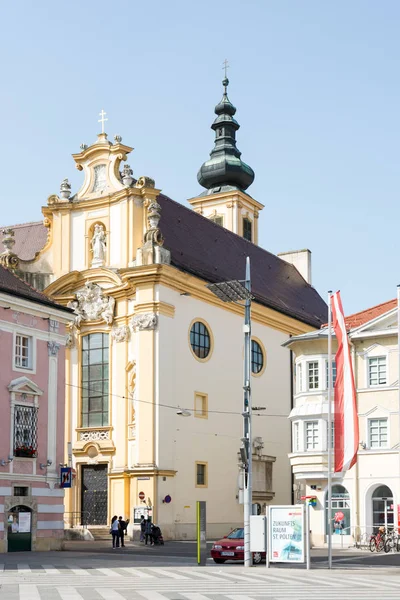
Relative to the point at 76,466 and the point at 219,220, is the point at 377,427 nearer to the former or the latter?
the point at 76,466

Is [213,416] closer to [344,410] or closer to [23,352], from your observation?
[23,352]

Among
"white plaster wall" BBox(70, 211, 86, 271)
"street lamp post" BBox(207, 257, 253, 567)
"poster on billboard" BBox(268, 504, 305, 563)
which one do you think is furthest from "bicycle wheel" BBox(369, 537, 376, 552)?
"white plaster wall" BBox(70, 211, 86, 271)

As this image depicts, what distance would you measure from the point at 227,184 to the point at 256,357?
66.0 ft

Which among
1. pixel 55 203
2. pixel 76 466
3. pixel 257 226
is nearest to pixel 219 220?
pixel 257 226

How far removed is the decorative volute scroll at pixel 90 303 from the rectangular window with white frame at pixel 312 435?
12.7 m

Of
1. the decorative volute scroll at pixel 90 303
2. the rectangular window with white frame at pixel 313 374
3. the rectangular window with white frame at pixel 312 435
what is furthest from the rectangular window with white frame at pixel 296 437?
the decorative volute scroll at pixel 90 303

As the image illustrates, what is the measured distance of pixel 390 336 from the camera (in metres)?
44.6

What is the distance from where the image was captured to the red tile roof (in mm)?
46719

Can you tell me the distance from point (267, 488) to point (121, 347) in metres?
12.6

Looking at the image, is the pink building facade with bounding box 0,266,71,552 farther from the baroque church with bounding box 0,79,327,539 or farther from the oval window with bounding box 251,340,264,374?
the oval window with bounding box 251,340,264,374

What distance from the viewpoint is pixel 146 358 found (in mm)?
50969

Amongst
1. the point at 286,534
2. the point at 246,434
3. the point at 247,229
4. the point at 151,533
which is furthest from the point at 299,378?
the point at 247,229

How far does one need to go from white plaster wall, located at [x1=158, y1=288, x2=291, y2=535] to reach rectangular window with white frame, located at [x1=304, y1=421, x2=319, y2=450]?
24.5ft

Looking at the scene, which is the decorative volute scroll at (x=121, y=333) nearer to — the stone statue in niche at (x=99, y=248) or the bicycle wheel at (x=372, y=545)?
the stone statue in niche at (x=99, y=248)
